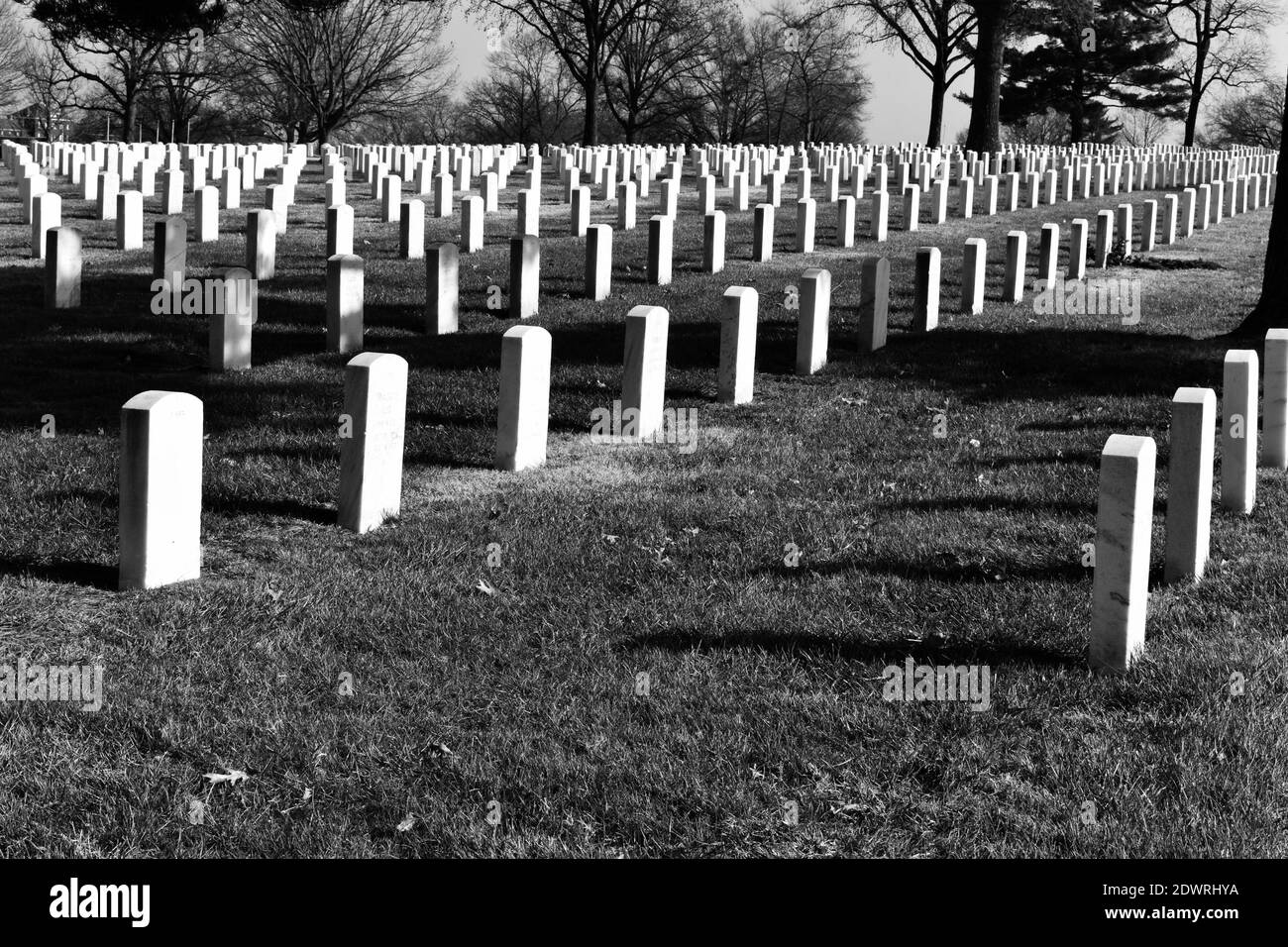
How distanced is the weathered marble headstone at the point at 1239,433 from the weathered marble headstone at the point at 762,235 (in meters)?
8.98

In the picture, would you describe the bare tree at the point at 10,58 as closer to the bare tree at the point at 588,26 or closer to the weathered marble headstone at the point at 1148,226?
the bare tree at the point at 588,26

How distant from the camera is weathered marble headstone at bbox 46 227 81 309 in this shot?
469 inches

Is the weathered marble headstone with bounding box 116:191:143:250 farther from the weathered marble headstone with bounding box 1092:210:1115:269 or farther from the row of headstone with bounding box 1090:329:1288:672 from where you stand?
the row of headstone with bounding box 1090:329:1288:672

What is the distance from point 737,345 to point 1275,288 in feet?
16.2

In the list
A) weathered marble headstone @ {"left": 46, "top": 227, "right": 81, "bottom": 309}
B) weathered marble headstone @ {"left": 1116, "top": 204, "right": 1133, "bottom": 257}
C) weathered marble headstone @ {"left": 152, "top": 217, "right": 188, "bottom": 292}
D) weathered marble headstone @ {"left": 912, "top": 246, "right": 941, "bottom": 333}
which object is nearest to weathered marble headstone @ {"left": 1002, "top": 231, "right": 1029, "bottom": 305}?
weathered marble headstone @ {"left": 912, "top": 246, "right": 941, "bottom": 333}

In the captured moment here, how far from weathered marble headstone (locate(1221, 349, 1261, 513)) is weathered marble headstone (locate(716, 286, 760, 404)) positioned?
316 cm

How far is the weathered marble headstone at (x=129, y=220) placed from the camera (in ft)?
50.1

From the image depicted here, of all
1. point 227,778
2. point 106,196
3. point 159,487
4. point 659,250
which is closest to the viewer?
point 227,778

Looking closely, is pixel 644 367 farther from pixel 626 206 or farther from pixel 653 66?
pixel 653 66

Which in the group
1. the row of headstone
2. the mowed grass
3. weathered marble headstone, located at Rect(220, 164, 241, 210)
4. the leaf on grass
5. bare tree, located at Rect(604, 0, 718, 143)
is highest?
bare tree, located at Rect(604, 0, 718, 143)

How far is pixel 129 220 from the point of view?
15.3 m

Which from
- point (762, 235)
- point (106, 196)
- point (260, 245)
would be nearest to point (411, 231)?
point (260, 245)

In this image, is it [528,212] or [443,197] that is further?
[443,197]

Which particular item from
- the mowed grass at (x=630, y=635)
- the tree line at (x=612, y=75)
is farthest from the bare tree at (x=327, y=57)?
the mowed grass at (x=630, y=635)
